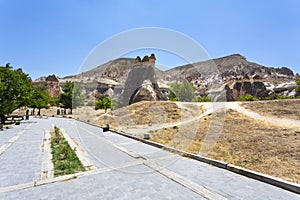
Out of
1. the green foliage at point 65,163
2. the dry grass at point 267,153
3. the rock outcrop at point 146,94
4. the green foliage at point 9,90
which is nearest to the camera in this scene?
the green foliage at point 65,163

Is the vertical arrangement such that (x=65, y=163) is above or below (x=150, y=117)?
below

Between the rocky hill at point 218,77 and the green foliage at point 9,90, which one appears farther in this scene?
the rocky hill at point 218,77

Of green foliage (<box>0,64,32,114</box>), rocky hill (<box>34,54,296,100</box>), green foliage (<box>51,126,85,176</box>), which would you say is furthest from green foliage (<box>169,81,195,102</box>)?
green foliage (<box>51,126,85,176</box>)

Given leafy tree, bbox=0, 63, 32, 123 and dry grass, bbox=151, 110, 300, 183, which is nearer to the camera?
dry grass, bbox=151, 110, 300, 183

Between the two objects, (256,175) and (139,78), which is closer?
(256,175)

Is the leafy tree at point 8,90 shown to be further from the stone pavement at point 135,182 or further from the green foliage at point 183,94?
the green foliage at point 183,94

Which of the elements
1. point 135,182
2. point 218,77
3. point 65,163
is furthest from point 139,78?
point 218,77

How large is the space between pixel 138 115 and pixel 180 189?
1788 centimetres

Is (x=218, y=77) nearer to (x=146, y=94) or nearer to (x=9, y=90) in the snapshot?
(x=146, y=94)

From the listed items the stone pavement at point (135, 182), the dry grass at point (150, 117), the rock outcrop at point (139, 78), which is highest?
the rock outcrop at point (139, 78)

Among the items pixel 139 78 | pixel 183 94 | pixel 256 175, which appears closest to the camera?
pixel 256 175

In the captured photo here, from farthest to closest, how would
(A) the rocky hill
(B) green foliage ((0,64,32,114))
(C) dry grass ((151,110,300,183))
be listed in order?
(A) the rocky hill
(B) green foliage ((0,64,32,114))
(C) dry grass ((151,110,300,183))

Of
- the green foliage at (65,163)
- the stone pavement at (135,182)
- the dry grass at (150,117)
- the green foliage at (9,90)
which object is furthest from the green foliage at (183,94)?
the stone pavement at (135,182)

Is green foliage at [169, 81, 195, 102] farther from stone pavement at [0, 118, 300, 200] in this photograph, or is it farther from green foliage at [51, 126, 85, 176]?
stone pavement at [0, 118, 300, 200]
